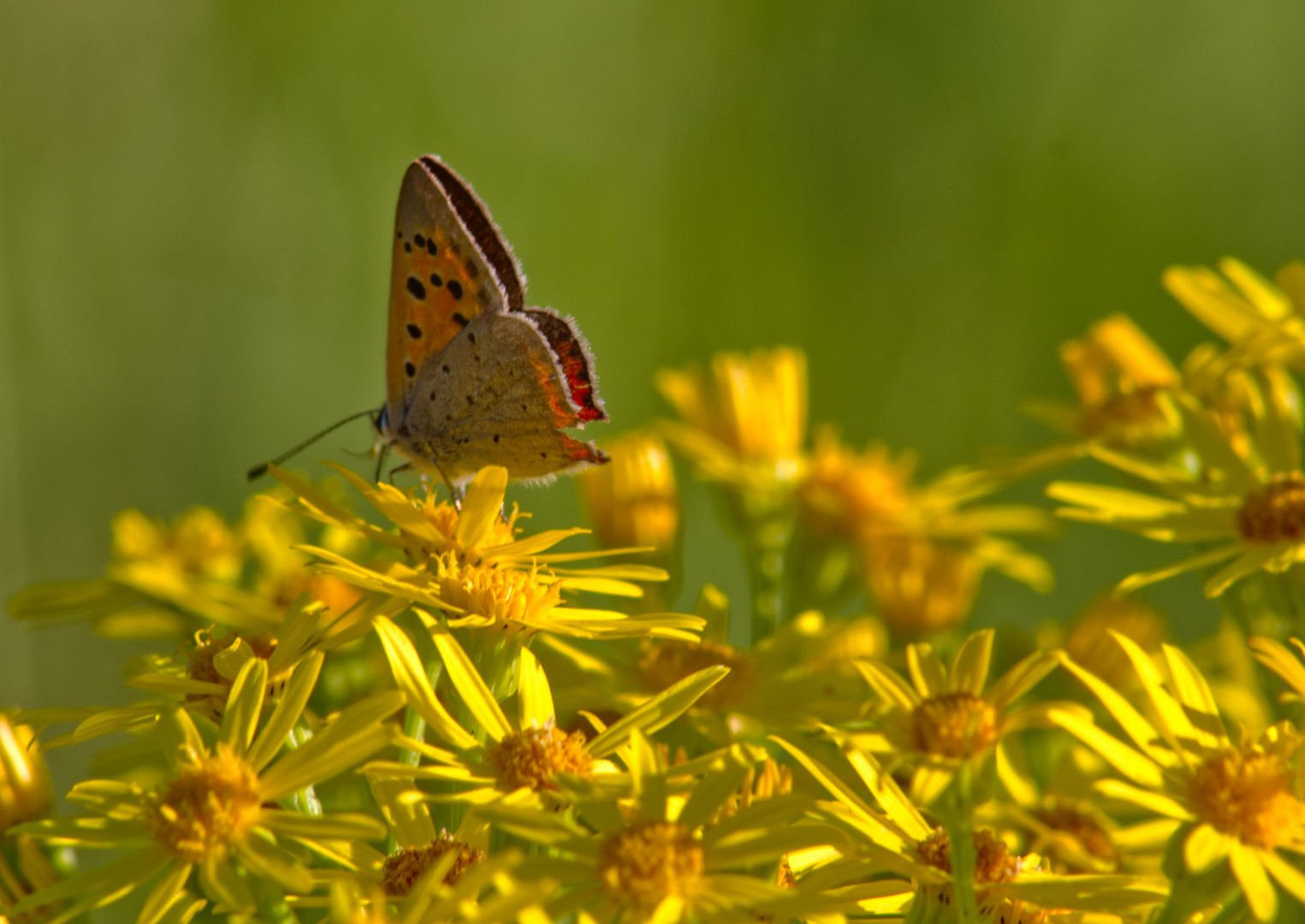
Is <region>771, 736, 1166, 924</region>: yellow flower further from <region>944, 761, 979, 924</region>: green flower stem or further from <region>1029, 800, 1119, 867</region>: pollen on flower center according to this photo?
<region>1029, 800, 1119, 867</region>: pollen on flower center

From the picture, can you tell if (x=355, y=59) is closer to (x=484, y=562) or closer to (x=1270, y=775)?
(x=484, y=562)

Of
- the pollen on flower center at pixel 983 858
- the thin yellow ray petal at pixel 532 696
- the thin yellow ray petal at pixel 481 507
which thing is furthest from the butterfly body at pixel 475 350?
the pollen on flower center at pixel 983 858

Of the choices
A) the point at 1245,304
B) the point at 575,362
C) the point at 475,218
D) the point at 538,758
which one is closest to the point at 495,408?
the point at 575,362

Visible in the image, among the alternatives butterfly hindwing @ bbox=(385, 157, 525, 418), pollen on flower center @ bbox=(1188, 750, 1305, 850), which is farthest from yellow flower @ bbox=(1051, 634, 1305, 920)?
butterfly hindwing @ bbox=(385, 157, 525, 418)

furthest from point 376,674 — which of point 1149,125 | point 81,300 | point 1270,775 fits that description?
point 1149,125

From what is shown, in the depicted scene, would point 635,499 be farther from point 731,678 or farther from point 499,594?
point 499,594

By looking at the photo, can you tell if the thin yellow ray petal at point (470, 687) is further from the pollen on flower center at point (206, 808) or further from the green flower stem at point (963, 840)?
the green flower stem at point (963, 840)
